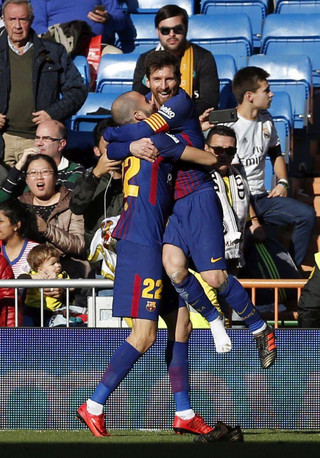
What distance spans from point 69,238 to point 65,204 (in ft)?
1.22

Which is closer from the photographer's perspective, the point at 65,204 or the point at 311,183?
the point at 65,204

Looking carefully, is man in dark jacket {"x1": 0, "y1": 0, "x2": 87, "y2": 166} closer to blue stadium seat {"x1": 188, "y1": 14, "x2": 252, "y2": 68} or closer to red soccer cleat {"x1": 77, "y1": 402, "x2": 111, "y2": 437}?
blue stadium seat {"x1": 188, "y1": 14, "x2": 252, "y2": 68}

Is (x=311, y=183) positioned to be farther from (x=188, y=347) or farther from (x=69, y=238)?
(x=188, y=347)

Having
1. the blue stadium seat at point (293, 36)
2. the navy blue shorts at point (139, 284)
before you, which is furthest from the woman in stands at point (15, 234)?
the blue stadium seat at point (293, 36)

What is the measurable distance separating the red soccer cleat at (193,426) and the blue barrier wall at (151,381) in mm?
598

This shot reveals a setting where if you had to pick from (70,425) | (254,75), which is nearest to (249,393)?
(70,425)

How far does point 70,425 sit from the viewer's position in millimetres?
7133

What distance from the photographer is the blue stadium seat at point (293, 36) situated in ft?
40.9

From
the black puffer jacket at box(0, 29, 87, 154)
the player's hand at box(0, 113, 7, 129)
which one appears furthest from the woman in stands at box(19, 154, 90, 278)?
the black puffer jacket at box(0, 29, 87, 154)

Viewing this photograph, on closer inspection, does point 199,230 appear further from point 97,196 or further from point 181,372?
point 97,196

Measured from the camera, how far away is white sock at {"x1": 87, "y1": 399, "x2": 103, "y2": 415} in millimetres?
6328

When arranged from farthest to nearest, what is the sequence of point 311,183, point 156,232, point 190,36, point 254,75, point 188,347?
point 190,36
point 311,183
point 254,75
point 188,347
point 156,232

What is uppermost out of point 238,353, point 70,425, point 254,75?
point 254,75

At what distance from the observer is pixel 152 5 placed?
13922 mm
